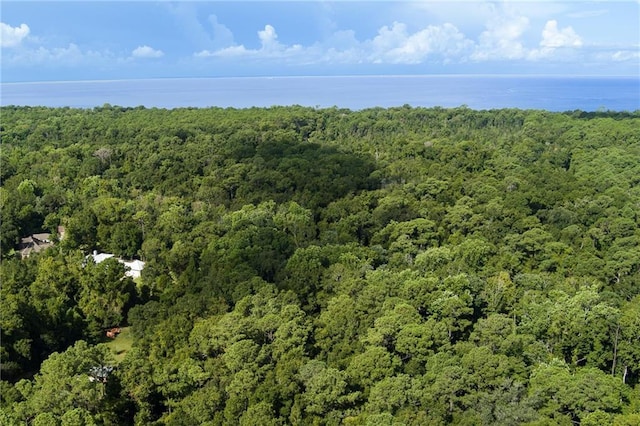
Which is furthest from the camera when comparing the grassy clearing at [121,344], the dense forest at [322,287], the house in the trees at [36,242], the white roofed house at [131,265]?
the house in the trees at [36,242]

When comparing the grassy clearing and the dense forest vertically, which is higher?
the dense forest

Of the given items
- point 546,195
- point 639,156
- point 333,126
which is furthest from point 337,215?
point 333,126

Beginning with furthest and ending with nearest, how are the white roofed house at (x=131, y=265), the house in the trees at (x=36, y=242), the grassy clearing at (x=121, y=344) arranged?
the house in the trees at (x=36, y=242) < the white roofed house at (x=131, y=265) < the grassy clearing at (x=121, y=344)

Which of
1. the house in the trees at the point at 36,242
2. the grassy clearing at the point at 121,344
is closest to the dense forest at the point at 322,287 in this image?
the grassy clearing at the point at 121,344

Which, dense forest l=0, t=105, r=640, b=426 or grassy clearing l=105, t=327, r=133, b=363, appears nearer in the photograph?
dense forest l=0, t=105, r=640, b=426

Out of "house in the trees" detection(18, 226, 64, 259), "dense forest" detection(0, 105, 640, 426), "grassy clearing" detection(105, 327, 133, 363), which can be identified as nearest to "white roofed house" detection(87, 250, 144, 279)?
"dense forest" detection(0, 105, 640, 426)

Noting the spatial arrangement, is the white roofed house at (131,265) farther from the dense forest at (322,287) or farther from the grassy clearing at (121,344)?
the grassy clearing at (121,344)

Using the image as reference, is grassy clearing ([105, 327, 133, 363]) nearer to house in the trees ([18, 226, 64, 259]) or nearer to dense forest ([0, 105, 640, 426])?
dense forest ([0, 105, 640, 426])
